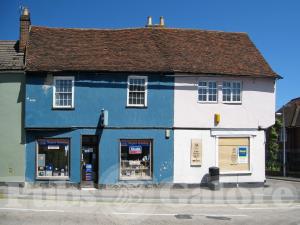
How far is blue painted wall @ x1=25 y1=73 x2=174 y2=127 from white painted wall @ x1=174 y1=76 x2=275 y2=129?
54 cm

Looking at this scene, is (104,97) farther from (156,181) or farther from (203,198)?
(203,198)

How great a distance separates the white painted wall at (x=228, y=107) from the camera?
24.5m

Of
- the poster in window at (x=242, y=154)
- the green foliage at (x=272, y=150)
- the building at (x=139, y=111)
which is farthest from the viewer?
the green foliage at (x=272, y=150)

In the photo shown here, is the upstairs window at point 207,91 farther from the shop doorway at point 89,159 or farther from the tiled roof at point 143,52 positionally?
the shop doorway at point 89,159

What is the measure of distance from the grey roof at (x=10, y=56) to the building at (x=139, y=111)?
0.77 metres

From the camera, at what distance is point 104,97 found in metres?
23.9

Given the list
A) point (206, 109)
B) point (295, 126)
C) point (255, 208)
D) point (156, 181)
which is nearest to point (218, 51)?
point (206, 109)

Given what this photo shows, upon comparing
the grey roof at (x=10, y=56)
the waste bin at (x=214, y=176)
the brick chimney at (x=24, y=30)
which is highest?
the brick chimney at (x=24, y=30)

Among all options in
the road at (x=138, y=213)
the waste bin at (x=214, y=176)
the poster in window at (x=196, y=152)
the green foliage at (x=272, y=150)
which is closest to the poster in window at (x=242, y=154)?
the waste bin at (x=214, y=176)

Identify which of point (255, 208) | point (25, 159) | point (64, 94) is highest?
point (64, 94)

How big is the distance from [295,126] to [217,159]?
2158 cm

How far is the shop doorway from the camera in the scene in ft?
78.4

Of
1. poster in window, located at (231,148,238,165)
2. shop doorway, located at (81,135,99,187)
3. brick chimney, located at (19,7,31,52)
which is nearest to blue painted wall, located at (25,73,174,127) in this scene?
shop doorway, located at (81,135,99,187)

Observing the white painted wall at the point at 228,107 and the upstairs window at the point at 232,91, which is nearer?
the white painted wall at the point at 228,107
